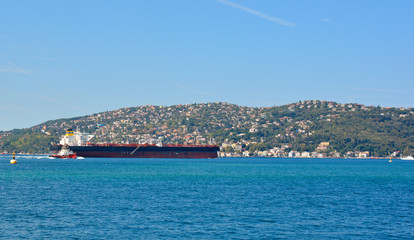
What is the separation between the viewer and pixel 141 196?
47.8 metres

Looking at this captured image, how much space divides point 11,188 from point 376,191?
38.1 metres

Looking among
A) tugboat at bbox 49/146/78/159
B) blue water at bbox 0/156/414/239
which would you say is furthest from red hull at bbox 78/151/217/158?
blue water at bbox 0/156/414/239

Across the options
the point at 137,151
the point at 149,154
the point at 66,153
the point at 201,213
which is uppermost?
the point at 137,151

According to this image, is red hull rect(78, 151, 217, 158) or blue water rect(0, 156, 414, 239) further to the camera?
red hull rect(78, 151, 217, 158)

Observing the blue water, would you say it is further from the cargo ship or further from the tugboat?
the cargo ship

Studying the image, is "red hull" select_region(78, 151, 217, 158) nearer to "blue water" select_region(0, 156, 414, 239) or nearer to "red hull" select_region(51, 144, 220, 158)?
"red hull" select_region(51, 144, 220, 158)

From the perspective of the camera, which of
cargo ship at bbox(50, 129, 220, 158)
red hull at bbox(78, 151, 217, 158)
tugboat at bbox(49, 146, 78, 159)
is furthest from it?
red hull at bbox(78, 151, 217, 158)

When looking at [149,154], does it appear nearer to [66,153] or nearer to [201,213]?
[66,153]

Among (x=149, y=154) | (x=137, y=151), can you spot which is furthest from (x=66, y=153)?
(x=149, y=154)

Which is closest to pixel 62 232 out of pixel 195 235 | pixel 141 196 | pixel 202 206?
pixel 195 235

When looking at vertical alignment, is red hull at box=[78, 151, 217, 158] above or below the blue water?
above

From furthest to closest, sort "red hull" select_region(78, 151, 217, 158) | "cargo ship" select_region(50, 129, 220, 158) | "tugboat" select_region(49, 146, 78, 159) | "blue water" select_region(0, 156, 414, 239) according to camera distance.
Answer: "red hull" select_region(78, 151, 217, 158) < "cargo ship" select_region(50, 129, 220, 158) < "tugboat" select_region(49, 146, 78, 159) < "blue water" select_region(0, 156, 414, 239)

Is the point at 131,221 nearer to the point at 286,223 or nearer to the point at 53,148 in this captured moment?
the point at 286,223

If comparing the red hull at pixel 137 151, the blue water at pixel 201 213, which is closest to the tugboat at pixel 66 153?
the red hull at pixel 137 151
